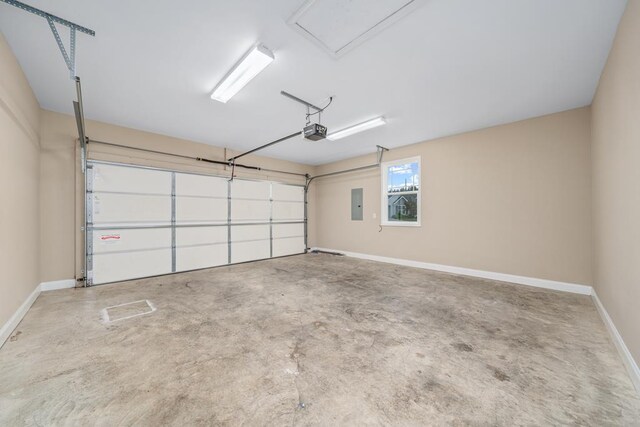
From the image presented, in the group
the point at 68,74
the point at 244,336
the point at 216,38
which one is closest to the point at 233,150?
the point at 68,74

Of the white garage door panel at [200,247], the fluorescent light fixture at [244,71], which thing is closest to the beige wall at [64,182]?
the white garage door panel at [200,247]

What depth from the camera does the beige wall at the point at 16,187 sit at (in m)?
2.28

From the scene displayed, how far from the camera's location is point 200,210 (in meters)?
5.31

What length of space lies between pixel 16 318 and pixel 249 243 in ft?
12.9

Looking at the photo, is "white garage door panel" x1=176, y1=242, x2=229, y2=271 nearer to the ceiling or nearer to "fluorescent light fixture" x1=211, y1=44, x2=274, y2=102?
the ceiling

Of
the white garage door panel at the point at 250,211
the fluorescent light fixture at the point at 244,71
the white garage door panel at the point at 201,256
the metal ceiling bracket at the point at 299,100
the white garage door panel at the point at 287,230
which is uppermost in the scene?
the metal ceiling bracket at the point at 299,100

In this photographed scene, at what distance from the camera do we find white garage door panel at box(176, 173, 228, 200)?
503 centimetres

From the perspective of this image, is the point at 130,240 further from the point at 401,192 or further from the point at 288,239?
the point at 401,192

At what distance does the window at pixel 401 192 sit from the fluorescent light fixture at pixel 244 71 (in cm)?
402

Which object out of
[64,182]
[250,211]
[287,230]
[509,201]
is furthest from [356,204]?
[64,182]

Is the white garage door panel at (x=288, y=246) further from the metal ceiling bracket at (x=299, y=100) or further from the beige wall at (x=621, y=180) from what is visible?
the beige wall at (x=621, y=180)

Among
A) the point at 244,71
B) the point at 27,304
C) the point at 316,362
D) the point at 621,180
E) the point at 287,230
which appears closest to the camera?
the point at 316,362

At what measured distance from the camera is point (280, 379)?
1702 mm

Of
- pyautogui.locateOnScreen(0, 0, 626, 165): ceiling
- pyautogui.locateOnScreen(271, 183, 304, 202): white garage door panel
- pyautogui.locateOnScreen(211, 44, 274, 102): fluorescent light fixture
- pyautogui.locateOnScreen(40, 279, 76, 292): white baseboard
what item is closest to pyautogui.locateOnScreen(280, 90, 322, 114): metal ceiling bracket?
pyautogui.locateOnScreen(0, 0, 626, 165): ceiling
